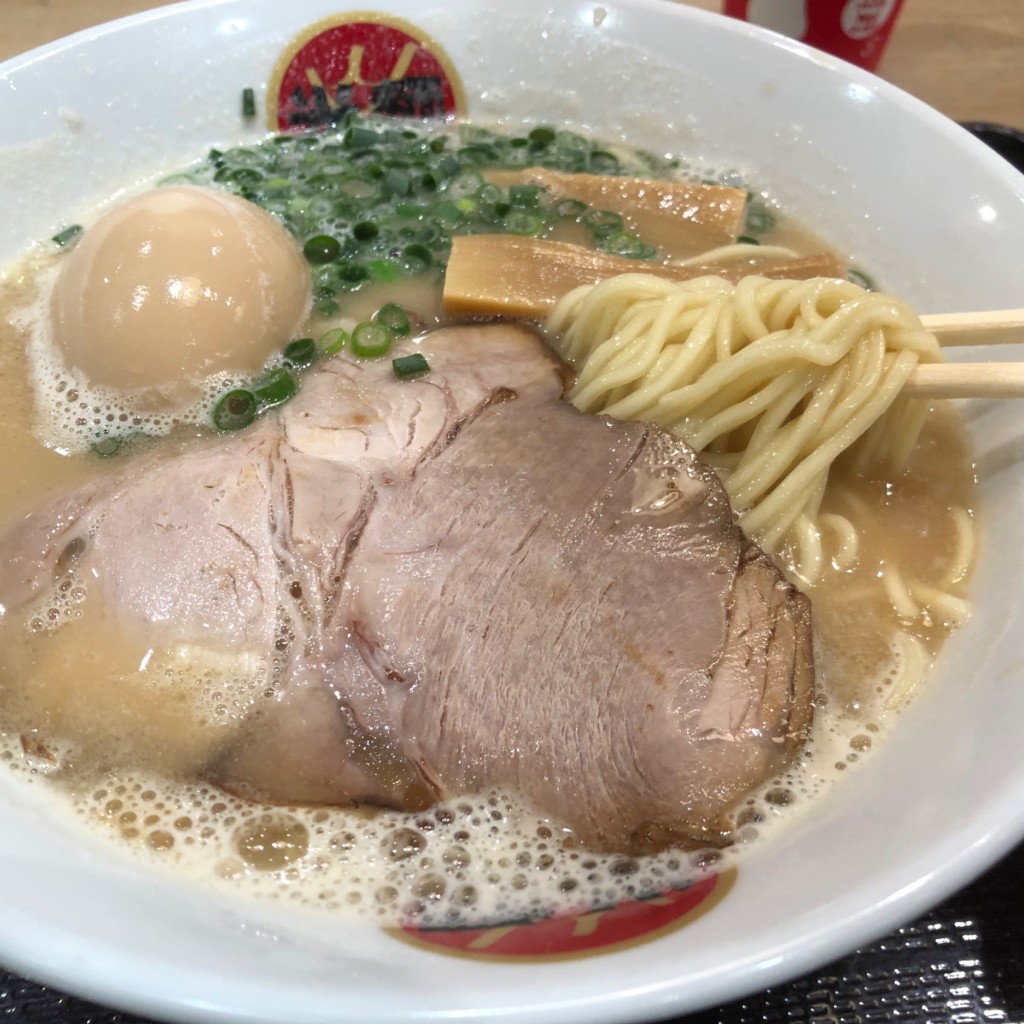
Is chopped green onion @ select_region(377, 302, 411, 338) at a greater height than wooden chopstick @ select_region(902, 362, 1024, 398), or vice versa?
wooden chopstick @ select_region(902, 362, 1024, 398)

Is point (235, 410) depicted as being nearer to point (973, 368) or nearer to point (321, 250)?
point (321, 250)

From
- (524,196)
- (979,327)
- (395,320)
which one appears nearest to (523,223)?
(524,196)

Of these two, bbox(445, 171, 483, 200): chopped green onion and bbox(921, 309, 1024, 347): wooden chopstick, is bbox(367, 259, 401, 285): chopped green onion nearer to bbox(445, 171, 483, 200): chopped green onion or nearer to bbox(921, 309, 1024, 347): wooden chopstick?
bbox(445, 171, 483, 200): chopped green onion

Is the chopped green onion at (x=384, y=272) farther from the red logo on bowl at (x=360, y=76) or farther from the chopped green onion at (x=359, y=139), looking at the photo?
the red logo on bowl at (x=360, y=76)

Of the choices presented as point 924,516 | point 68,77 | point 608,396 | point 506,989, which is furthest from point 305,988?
point 68,77

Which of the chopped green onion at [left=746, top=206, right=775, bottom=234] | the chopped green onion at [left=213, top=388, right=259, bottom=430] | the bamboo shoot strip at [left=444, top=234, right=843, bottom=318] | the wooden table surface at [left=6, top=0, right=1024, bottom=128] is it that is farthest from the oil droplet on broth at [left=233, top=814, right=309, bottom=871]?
the wooden table surface at [left=6, top=0, right=1024, bottom=128]

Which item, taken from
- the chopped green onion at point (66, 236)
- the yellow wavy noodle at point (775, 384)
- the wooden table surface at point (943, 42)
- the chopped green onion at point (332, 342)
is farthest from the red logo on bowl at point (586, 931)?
the wooden table surface at point (943, 42)
